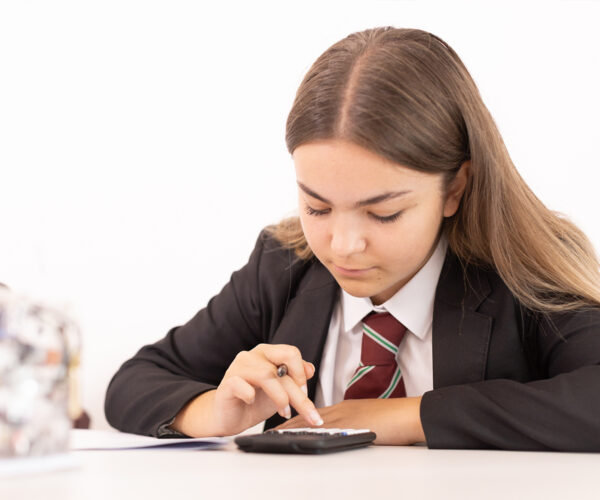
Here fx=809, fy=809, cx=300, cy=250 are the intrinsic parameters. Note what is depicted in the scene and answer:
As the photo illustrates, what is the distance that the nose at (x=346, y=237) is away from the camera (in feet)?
4.09

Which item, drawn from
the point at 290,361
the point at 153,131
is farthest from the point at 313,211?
the point at 153,131

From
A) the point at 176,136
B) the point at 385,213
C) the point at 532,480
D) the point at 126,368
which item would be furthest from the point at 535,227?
the point at 176,136

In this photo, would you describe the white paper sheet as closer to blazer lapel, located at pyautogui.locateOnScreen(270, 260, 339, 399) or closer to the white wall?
blazer lapel, located at pyautogui.locateOnScreen(270, 260, 339, 399)

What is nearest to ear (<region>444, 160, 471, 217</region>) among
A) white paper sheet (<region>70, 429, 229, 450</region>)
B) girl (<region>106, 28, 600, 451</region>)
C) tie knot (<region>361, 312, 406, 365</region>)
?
girl (<region>106, 28, 600, 451</region>)

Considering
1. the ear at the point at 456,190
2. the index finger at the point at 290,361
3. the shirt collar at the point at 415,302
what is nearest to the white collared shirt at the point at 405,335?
the shirt collar at the point at 415,302

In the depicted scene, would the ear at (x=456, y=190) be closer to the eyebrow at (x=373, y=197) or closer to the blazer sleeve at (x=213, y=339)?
the eyebrow at (x=373, y=197)

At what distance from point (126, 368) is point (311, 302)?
0.40 metres

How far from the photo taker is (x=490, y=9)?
218 centimetres

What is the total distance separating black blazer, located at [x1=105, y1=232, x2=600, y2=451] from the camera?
117 cm

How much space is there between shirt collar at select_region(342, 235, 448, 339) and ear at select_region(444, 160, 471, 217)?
116 mm

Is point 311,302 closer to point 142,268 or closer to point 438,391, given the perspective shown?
point 438,391

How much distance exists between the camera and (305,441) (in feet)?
3.29

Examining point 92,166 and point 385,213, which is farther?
point 92,166

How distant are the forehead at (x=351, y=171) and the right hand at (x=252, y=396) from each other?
0.85 ft
